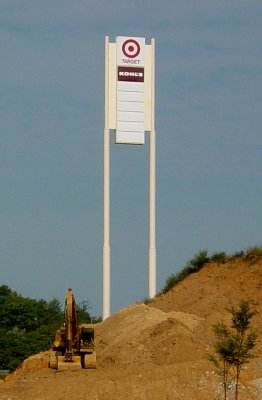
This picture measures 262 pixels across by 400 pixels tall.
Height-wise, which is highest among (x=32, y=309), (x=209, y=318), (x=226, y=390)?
(x=32, y=309)

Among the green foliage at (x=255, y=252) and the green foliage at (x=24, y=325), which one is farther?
the green foliage at (x=24, y=325)

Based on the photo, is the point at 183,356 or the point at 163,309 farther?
the point at 163,309

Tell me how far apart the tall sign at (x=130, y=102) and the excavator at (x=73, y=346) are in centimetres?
1120

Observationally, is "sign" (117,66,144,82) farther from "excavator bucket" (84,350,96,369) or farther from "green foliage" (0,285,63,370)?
"green foliage" (0,285,63,370)

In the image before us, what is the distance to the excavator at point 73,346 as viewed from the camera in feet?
137

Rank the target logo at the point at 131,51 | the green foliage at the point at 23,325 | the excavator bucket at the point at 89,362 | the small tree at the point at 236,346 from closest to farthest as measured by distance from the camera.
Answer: the small tree at the point at 236,346, the excavator bucket at the point at 89,362, the target logo at the point at 131,51, the green foliage at the point at 23,325

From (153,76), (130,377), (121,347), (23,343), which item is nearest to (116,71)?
(153,76)

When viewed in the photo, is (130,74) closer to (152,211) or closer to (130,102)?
(130,102)

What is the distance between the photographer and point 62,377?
40156mm

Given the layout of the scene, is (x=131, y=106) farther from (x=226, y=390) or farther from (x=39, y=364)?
(x=226, y=390)

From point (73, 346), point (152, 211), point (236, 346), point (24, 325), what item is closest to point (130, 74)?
point (152, 211)

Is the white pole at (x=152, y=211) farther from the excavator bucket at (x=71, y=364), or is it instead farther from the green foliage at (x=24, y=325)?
the green foliage at (x=24, y=325)

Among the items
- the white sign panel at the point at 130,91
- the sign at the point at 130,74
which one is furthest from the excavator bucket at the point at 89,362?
the sign at the point at 130,74

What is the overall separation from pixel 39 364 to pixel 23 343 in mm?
53956
